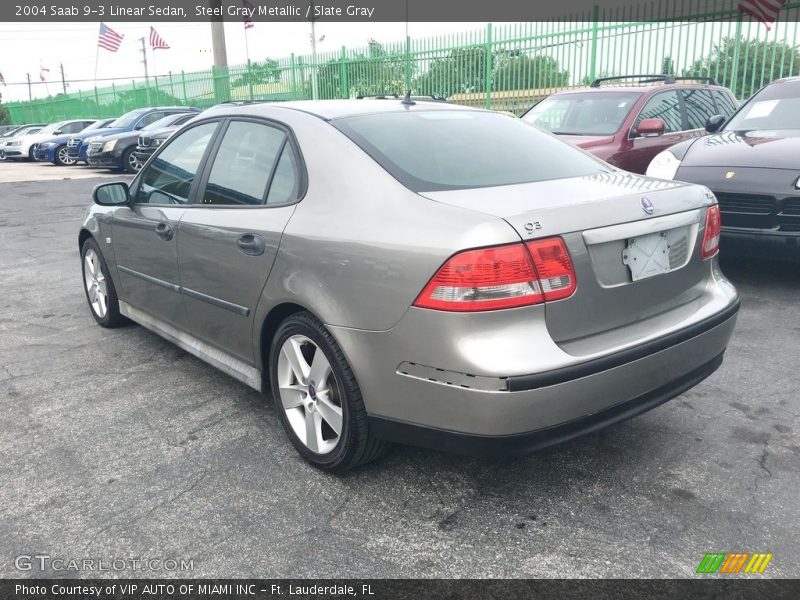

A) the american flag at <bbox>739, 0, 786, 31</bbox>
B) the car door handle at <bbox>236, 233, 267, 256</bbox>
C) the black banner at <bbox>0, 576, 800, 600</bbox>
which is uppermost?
the american flag at <bbox>739, 0, 786, 31</bbox>

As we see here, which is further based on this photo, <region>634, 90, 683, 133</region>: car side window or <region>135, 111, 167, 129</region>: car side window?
<region>135, 111, 167, 129</region>: car side window

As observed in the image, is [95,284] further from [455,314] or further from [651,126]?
[651,126]

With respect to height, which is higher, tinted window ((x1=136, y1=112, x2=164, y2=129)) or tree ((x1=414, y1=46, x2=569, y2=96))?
tree ((x1=414, y1=46, x2=569, y2=96))

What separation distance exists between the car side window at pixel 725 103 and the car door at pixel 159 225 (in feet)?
23.7

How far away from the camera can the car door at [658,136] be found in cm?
744

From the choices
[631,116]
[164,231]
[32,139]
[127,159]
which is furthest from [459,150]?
[32,139]

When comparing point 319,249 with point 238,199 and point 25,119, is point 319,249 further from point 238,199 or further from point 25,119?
point 25,119

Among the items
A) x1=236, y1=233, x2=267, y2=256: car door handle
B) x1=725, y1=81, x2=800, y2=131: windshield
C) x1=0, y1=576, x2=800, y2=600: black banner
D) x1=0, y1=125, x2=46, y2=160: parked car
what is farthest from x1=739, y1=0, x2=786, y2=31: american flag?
x1=0, y1=125, x2=46, y2=160: parked car

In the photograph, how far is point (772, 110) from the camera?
6.44 metres

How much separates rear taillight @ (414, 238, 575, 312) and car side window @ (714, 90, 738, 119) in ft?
25.1

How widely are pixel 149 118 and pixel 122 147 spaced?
1.93m

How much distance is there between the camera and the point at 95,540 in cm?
258

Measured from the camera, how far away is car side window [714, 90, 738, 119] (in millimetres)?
8891

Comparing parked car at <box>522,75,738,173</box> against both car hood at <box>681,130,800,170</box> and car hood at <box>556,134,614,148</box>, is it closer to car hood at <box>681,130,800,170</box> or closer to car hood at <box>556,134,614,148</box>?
car hood at <box>556,134,614,148</box>
